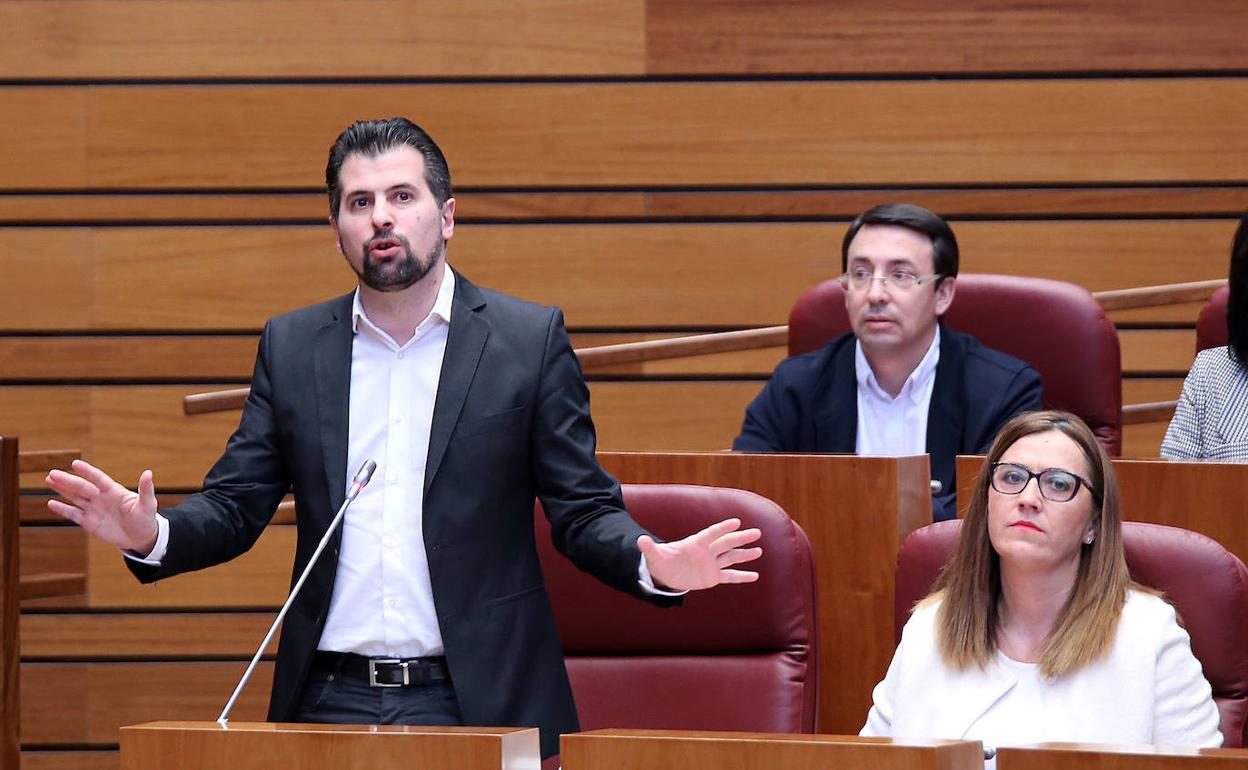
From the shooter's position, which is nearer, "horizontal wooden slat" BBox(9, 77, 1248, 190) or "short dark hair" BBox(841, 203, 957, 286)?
"short dark hair" BBox(841, 203, 957, 286)

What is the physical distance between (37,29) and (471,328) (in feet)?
6.45

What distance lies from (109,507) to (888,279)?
4.41ft

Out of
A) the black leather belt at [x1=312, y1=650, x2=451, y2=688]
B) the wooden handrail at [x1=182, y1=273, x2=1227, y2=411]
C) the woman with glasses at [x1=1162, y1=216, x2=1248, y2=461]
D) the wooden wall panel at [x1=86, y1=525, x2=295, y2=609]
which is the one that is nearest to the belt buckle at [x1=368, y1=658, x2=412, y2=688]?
the black leather belt at [x1=312, y1=650, x2=451, y2=688]

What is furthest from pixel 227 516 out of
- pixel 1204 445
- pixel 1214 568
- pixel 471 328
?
pixel 1204 445

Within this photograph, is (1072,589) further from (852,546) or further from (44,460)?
(44,460)

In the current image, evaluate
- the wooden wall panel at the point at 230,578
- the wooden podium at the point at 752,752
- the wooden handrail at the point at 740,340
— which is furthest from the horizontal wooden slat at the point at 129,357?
the wooden podium at the point at 752,752

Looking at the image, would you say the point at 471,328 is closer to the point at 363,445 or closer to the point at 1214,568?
the point at 363,445

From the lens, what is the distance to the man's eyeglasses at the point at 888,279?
2.44 metres

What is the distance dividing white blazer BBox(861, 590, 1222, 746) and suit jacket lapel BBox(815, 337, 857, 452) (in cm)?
90

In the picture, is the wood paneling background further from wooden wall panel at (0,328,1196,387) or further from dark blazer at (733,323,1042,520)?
dark blazer at (733,323,1042,520)

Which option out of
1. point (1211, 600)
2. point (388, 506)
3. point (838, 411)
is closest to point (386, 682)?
point (388, 506)

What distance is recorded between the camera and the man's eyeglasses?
96.2 inches

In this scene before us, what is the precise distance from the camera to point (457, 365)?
1.58 m

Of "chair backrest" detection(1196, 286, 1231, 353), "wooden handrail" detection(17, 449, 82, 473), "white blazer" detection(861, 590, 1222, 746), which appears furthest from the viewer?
"wooden handrail" detection(17, 449, 82, 473)
